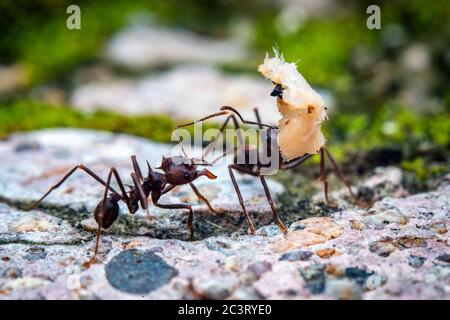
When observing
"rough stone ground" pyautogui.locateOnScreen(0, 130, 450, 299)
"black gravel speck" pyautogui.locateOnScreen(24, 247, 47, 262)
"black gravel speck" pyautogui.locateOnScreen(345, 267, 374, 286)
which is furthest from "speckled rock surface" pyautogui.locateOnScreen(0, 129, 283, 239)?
"black gravel speck" pyautogui.locateOnScreen(345, 267, 374, 286)

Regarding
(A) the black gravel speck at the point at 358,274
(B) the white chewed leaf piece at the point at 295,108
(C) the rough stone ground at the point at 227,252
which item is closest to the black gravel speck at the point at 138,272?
(C) the rough stone ground at the point at 227,252

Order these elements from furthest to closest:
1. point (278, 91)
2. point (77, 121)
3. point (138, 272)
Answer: point (77, 121)
point (278, 91)
point (138, 272)

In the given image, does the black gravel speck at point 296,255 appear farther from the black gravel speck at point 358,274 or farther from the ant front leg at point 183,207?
the ant front leg at point 183,207

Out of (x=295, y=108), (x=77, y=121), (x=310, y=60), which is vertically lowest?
(x=295, y=108)

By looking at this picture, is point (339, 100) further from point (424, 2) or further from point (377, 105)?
point (424, 2)

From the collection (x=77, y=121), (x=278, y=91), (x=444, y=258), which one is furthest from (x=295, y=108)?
(x=77, y=121)

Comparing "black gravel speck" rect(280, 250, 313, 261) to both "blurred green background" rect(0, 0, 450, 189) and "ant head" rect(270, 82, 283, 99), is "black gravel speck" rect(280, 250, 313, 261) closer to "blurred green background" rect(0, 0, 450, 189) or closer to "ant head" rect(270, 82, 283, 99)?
"ant head" rect(270, 82, 283, 99)

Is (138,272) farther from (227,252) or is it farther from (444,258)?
(444,258)
